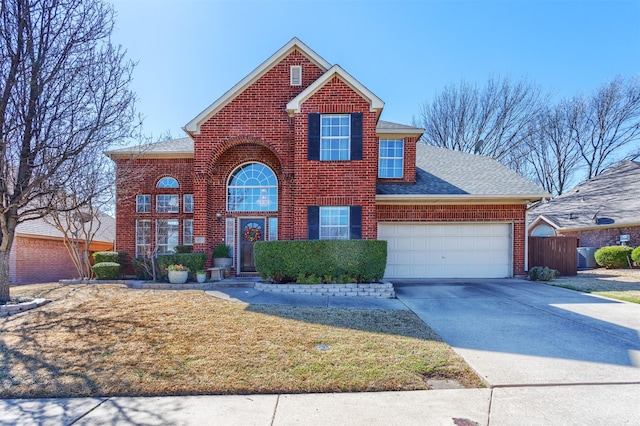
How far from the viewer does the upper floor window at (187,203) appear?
40.7 feet

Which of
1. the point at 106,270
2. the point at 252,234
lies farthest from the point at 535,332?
the point at 106,270

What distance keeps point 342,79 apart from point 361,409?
9469mm

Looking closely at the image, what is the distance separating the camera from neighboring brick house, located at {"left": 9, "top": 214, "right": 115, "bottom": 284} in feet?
46.8

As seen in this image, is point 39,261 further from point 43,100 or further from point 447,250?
point 447,250

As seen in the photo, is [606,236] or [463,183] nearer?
[463,183]

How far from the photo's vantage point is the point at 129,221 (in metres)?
12.5

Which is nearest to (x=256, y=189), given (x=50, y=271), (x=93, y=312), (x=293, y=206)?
(x=293, y=206)

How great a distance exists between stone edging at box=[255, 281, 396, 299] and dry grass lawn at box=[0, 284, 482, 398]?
193 centimetres

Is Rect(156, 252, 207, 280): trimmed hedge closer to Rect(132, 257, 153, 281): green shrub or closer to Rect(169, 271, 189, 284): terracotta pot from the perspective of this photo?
Rect(169, 271, 189, 284): terracotta pot

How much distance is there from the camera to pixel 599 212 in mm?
17953

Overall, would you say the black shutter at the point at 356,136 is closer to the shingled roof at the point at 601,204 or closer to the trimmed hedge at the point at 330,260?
the trimmed hedge at the point at 330,260

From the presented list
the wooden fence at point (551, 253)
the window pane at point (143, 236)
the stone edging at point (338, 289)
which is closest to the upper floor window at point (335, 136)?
the stone edging at point (338, 289)

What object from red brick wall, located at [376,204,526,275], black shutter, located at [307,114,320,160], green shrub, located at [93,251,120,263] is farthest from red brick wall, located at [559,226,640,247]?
green shrub, located at [93,251,120,263]

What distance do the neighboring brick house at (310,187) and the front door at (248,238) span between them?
0.04m
